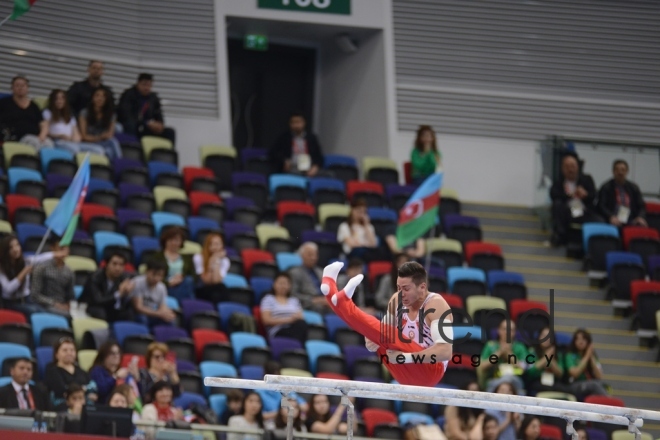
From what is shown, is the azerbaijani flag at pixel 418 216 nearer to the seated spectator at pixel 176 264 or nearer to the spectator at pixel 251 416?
the seated spectator at pixel 176 264

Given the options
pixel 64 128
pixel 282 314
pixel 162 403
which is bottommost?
pixel 162 403

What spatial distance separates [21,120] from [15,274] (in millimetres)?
3078

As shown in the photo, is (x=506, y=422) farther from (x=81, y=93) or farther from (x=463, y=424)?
(x=81, y=93)

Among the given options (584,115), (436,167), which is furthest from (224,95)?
(584,115)

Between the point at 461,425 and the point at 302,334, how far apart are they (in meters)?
1.97

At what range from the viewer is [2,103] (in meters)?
13.6

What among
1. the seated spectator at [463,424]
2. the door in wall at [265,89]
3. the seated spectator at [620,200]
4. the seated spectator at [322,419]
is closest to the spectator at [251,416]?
the seated spectator at [322,419]

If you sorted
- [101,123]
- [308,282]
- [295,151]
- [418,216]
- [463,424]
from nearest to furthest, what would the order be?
1. [463,424]
2. [308,282]
3. [418,216]
4. [101,123]
5. [295,151]

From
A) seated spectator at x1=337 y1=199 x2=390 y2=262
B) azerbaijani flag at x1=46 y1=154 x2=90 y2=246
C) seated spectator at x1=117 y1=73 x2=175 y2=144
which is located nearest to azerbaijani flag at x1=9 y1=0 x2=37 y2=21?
seated spectator at x1=117 y1=73 x2=175 y2=144

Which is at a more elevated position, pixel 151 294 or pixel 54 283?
pixel 54 283

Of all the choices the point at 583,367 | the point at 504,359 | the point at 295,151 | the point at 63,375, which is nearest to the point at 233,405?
the point at 63,375

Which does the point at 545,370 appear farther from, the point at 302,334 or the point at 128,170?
the point at 128,170

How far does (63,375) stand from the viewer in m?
9.97

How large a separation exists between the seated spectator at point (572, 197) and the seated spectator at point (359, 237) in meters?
2.80
